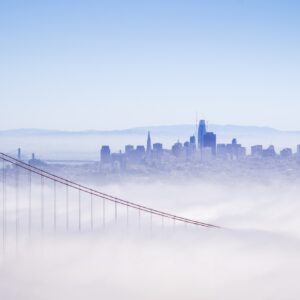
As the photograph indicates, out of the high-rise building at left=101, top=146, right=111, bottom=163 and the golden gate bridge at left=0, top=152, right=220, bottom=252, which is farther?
the high-rise building at left=101, top=146, right=111, bottom=163

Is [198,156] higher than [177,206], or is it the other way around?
[198,156]

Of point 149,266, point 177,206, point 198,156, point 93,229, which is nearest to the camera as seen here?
point 149,266

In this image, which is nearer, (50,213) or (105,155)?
(50,213)

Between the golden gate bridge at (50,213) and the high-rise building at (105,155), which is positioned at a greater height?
the high-rise building at (105,155)

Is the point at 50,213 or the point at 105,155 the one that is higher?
the point at 105,155

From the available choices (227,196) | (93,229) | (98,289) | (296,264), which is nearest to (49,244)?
(93,229)

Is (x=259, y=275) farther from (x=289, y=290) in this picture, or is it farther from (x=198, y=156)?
(x=198, y=156)

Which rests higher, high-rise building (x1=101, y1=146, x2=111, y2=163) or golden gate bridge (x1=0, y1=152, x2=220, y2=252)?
high-rise building (x1=101, y1=146, x2=111, y2=163)

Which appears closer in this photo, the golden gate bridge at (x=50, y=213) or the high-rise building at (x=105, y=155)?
the golden gate bridge at (x=50, y=213)

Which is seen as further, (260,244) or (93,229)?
(93,229)

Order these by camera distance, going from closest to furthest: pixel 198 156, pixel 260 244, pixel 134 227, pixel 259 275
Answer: pixel 259 275 → pixel 260 244 → pixel 134 227 → pixel 198 156
